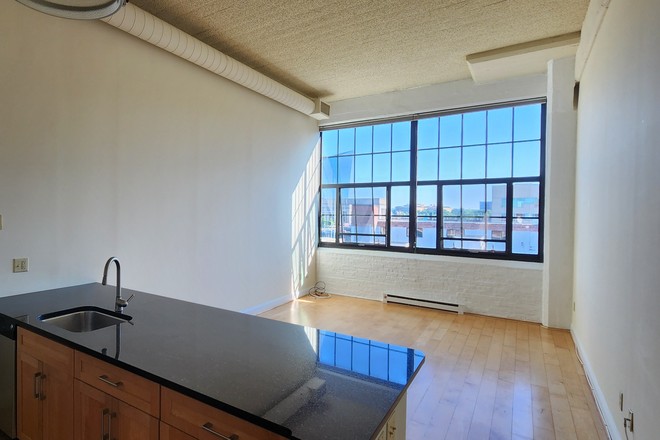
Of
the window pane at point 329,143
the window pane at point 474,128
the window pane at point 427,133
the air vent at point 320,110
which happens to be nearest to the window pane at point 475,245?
the window pane at point 474,128

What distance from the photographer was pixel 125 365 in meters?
1.32

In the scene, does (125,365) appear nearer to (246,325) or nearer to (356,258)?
(246,325)

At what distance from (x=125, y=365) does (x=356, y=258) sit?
14.9 ft

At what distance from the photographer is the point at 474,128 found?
487cm

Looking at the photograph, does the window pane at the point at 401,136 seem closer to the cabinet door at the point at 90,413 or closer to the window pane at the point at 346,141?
the window pane at the point at 346,141

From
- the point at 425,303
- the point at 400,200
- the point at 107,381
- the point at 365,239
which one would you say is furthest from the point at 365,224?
the point at 107,381

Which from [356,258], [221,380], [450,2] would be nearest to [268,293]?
[356,258]

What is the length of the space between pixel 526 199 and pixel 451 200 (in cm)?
97

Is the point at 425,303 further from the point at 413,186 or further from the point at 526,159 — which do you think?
the point at 526,159

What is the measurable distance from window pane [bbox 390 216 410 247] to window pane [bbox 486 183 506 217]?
122 centimetres

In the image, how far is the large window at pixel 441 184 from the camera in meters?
4.57

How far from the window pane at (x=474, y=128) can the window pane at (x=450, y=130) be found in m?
0.08

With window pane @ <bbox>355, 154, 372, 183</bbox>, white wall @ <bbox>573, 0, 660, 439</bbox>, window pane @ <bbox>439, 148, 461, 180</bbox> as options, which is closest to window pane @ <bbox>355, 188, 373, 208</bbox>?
window pane @ <bbox>355, 154, 372, 183</bbox>

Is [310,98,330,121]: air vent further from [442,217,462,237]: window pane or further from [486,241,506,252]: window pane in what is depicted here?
[486,241,506,252]: window pane
